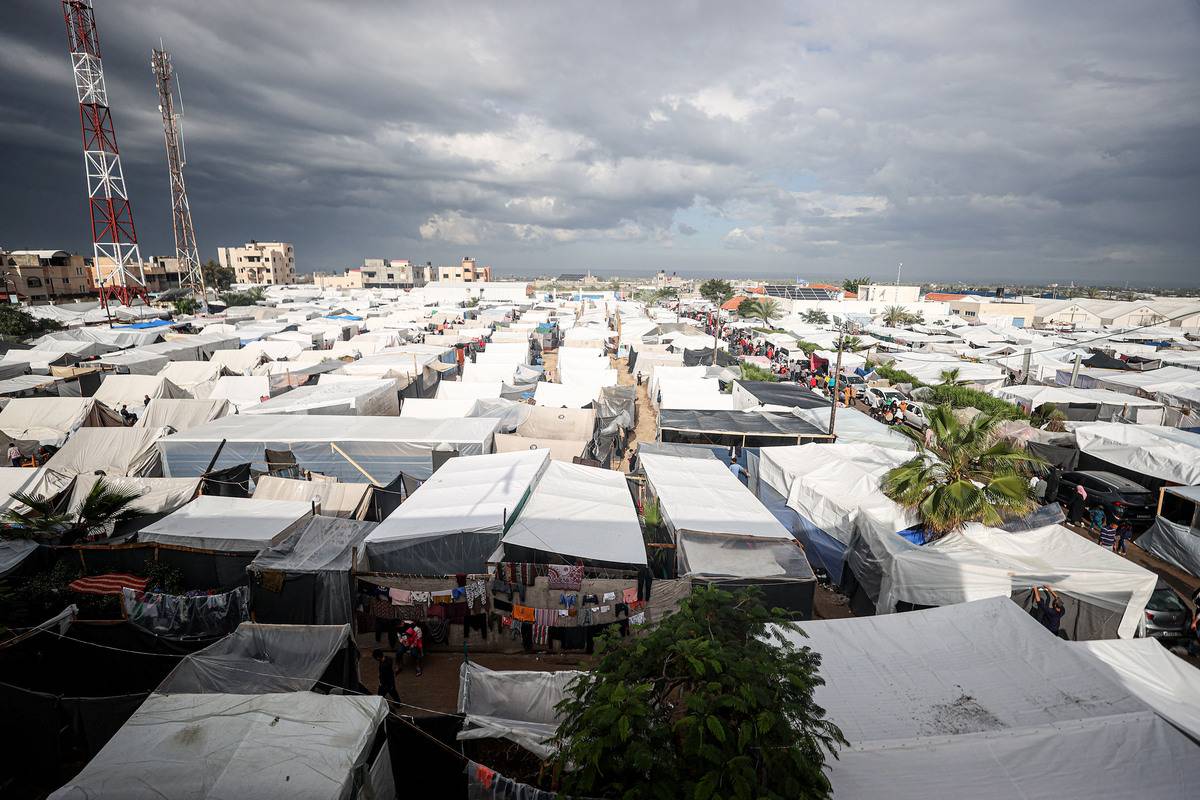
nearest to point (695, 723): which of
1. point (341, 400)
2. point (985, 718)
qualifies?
point (985, 718)

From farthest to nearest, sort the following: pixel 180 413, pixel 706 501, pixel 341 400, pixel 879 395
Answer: pixel 879 395, pixel 341 400, pixel 180 413, pixel 706 501

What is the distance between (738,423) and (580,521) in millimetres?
8241

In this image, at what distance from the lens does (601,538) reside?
8680 millimetres

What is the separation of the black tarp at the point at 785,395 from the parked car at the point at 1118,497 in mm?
6907

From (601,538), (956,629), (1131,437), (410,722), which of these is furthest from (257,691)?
(1131,437)

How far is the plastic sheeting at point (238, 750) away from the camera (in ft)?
13.8

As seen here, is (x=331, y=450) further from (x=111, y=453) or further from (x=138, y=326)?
(x=138, y=326)

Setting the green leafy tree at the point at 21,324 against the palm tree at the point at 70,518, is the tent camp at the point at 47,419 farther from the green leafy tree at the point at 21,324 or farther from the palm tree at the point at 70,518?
the green leafy tree at the point at 21,324

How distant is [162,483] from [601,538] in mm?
9280

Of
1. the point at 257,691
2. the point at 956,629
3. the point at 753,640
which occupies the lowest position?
the point at 257,691

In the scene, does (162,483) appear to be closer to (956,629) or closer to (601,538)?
(601,538)

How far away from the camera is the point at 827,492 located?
35.2 feet

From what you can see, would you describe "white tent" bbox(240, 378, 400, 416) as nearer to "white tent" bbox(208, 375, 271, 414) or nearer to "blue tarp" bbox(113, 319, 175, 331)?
"white tent" bbox(208, 375, 271, 414)

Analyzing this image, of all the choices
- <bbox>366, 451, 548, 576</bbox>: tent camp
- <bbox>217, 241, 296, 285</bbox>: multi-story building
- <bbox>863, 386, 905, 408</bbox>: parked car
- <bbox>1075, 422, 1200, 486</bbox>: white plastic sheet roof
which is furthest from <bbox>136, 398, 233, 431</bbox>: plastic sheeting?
<bbox>217, 241, 296, 285</bbox>: multi-story building
